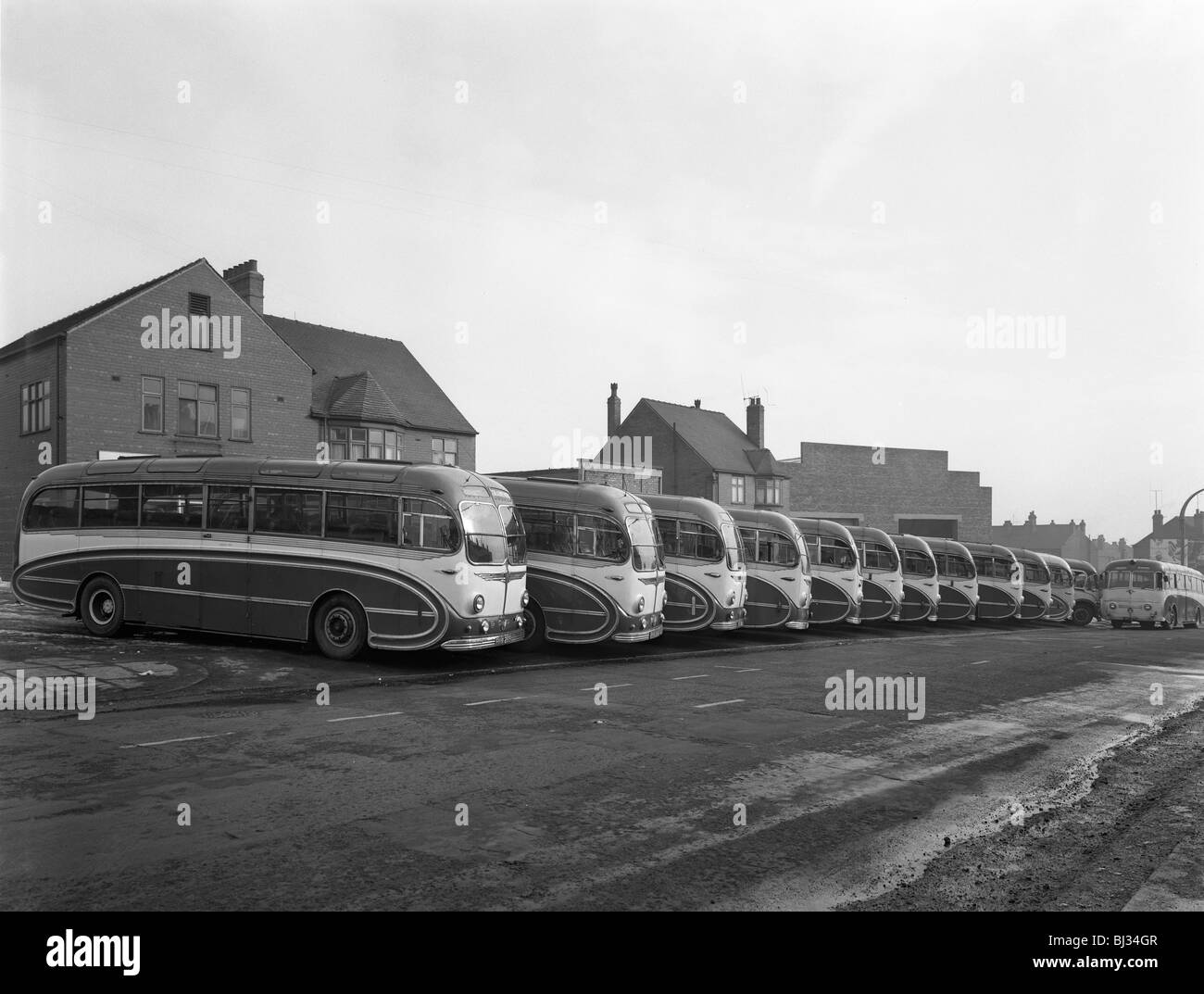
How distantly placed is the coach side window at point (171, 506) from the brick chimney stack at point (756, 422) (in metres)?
54.9

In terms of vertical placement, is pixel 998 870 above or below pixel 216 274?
below

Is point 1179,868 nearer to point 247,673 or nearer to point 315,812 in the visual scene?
point 315,812

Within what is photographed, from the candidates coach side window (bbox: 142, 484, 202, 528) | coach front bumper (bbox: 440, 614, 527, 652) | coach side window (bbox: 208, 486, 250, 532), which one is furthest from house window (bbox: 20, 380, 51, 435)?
coach front bumper (bbox: 440, 614, 527, 652)

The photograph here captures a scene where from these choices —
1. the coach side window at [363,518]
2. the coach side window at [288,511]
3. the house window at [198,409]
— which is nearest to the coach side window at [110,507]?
the coach side window at [288,511]

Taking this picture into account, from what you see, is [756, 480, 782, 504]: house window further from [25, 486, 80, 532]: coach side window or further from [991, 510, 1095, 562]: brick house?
[991, 510, 1095, 562]: brick house

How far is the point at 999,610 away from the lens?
37.9 metres

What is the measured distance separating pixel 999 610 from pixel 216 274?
31.3 metres

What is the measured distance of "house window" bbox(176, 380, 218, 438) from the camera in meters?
32.4

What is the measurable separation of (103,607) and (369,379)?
74.5 ft

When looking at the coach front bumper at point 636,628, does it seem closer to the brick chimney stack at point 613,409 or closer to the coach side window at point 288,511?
the coach side window at point 288,511

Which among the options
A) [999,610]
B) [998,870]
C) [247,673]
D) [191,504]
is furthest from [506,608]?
[999,610]

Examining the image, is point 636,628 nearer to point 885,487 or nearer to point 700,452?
point 700,452

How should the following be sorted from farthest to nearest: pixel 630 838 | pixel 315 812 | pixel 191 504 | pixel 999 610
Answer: pixel 999 610 < pixel 191 504 < pixel 315 812 < pixel 630 838

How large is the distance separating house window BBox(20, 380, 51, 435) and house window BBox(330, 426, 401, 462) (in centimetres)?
977
